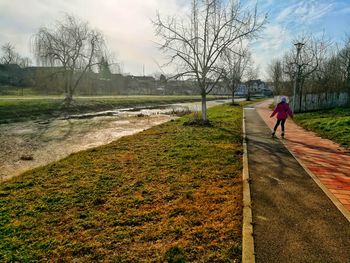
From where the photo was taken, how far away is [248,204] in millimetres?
4543

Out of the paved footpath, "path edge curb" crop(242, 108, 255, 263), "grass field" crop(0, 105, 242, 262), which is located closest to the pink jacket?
"grass field" crop(0, 105, 242, 262)

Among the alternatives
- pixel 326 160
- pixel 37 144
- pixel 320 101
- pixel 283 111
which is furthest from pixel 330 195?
pixel 320 101

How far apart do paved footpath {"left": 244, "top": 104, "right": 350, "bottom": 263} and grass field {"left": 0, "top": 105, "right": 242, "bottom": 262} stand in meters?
0.34

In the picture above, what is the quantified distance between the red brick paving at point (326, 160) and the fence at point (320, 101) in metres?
13.2

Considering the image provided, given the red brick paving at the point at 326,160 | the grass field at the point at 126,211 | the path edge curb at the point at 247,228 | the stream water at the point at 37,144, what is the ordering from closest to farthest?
the path edge curb at the point at 247,228, the grass field at the point at 126,211, the red brick paving at the point at 326,160, the stream water at the point at 37,144

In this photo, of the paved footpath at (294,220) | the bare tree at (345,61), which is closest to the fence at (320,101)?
the bare tree at (345,61)

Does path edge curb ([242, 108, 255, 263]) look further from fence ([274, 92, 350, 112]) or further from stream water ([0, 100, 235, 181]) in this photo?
fence ([274, 92, 350, 112])

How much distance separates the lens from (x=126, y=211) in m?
4.41

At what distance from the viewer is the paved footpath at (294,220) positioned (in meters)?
3.28

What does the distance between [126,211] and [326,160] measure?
5741 mm

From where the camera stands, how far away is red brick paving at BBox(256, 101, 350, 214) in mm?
5469

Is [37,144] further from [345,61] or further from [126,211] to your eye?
[345,61]

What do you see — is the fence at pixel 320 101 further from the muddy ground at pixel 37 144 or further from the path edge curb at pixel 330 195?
the path edge curb at pixel 330 195

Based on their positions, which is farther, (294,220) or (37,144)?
(37,144)
